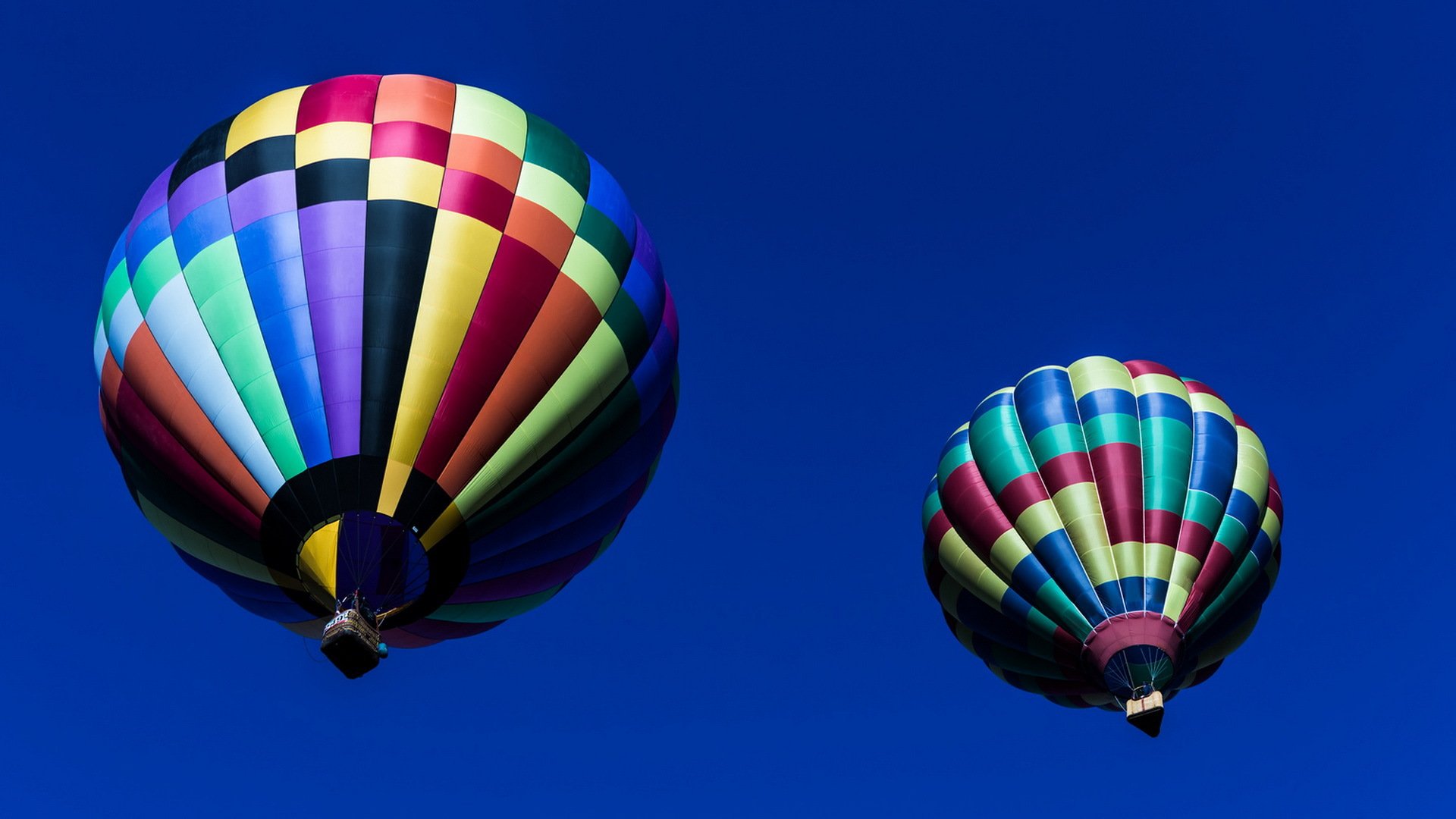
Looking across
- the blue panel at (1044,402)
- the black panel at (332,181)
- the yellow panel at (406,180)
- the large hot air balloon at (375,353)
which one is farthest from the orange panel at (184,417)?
the blue panel at (1044,402)

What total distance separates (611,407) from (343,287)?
3.03 meters

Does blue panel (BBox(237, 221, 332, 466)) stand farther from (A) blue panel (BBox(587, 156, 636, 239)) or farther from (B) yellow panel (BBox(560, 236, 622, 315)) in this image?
(A) blue panel (BBox(587, 156, 636, 239))

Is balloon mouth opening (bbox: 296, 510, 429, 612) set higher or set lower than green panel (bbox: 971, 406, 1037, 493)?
lower

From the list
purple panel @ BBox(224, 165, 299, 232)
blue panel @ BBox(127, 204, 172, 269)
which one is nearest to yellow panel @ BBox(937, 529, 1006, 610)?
purple panel @ BBox(224, 165, 299, 232)

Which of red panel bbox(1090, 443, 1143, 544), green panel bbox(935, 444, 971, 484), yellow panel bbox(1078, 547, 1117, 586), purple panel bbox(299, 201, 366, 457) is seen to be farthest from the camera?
green panel bbox(935, 444, 971, 484)

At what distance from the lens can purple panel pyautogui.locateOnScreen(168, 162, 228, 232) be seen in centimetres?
1712

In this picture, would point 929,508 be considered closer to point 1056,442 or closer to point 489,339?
point 1056,442

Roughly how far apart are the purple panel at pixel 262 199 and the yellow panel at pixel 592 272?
9.05ft

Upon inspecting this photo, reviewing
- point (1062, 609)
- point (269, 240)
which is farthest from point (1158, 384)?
point (269, 240)

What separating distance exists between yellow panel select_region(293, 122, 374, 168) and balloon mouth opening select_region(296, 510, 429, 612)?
3759 millimetres

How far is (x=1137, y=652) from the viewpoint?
19953 mm

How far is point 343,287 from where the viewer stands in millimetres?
16234

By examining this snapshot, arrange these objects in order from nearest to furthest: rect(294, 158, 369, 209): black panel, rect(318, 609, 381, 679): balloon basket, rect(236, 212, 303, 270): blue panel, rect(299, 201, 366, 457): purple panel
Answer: rect(318, 609, 381, 679): balloon basket
rect(299, 201, 366, 457): purple panel
rect(236, 212, 303, 270): blue panel
rect(294, 158, 369, 209): black panel

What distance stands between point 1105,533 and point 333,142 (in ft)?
33.2
